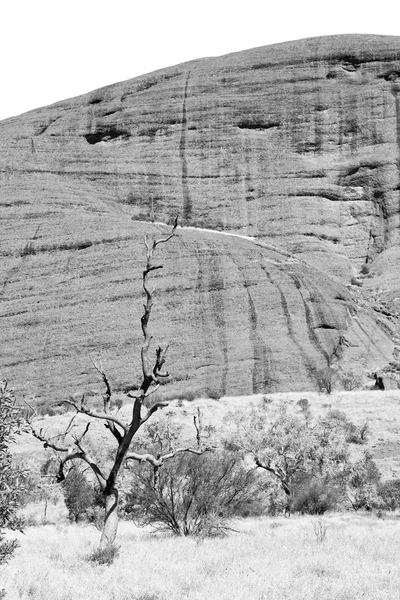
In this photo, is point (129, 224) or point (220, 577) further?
point (129, 224)

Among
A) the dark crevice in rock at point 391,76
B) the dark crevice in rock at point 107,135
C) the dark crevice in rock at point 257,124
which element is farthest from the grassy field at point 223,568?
the dark crevice in rock at point 391,76

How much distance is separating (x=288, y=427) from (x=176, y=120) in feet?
129

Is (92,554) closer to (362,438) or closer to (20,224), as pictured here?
(362,438)

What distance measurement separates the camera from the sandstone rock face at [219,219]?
1797 inches

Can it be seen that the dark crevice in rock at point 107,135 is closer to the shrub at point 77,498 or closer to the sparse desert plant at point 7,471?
the shrub at point 77,498

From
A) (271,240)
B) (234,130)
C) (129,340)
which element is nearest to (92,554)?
(129,340)

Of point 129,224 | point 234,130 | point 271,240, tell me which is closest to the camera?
point 129,224

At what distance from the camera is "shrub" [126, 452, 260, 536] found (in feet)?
64.5

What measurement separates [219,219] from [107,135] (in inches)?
440

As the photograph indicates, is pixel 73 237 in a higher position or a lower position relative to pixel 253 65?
lower

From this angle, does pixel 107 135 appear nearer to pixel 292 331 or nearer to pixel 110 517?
pixel 292 331

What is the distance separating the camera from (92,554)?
602 inches

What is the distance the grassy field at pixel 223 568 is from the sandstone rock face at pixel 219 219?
82.0ft

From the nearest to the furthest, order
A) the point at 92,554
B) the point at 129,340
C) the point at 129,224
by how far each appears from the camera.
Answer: the point at 92,554
the point at 129,340
the point at 129,224
